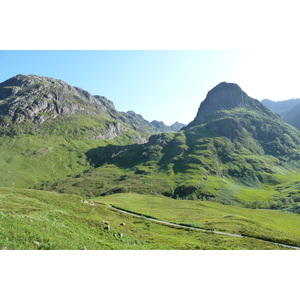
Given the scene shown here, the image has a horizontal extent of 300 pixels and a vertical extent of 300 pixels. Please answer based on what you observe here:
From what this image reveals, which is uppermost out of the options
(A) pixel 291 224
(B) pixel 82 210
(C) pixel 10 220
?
(C) pixel 10 220

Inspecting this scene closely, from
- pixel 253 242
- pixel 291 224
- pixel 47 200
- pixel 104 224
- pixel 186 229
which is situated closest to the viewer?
pixel 104 224

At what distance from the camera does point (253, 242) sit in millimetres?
56594

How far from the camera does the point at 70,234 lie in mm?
26859

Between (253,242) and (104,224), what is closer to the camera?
(104,224)

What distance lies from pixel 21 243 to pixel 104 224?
19945 millimetres
